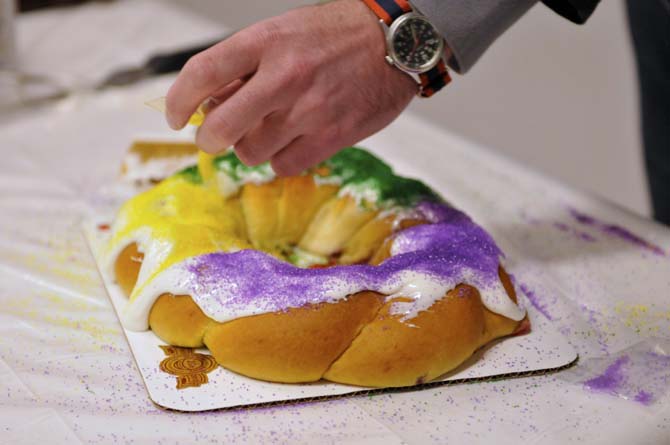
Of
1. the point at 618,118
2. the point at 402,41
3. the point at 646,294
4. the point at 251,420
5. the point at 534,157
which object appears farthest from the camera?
the point at 534,157

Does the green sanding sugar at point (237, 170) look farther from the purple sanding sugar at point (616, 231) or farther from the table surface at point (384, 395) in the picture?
the purple sanding sugar at point (616, 231)

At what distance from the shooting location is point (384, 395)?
34.7 inches

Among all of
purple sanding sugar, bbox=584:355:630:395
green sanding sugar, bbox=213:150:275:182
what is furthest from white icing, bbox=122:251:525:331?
green sanding sugar, bbox=213:150:275:182

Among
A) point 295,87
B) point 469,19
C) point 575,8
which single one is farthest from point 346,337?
point 575,8

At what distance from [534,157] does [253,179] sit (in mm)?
1578

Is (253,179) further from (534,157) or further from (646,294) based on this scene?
(534,157)

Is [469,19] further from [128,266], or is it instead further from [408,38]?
[128,266]

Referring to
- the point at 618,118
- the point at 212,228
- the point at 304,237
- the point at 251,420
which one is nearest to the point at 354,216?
the point at 304,237

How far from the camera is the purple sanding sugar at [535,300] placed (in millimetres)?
1047

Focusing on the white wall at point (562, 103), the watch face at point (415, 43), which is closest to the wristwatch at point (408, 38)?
the watch face at point (415, 43)

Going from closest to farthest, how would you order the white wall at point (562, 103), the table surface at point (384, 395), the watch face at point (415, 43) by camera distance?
the table surface at point (384, 395)
the watch face at point (415, 43)
the white wall at point (562, 103)

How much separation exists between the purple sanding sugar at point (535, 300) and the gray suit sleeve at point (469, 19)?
0.31 m

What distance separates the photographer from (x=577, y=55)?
2.38m

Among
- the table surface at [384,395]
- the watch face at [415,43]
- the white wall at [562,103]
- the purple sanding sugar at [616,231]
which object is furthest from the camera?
the white wall at [562,103]
